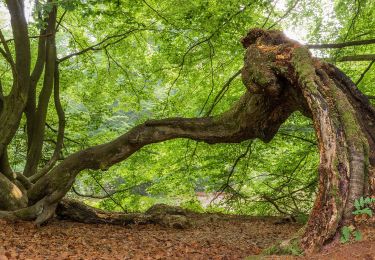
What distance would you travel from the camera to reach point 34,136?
271 inches

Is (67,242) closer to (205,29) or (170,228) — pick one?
(170,228)

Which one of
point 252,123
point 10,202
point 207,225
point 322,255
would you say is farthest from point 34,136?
point 322,255

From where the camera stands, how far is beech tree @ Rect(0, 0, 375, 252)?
109 inches

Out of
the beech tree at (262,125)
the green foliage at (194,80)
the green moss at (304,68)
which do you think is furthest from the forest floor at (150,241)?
the green foliage at (194,80)

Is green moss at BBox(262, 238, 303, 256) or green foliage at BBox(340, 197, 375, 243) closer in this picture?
green foliage at BBox(340, 197, 375, 243)

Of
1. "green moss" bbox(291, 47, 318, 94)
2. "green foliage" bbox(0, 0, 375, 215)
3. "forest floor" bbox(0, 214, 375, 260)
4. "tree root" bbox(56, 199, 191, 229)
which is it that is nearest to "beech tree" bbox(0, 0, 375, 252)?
"green moss" bbox(291, 47, 318, 94)

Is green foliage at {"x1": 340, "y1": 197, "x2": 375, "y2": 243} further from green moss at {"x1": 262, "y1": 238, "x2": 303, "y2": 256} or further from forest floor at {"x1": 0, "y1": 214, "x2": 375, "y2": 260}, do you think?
green moss at {"x1": 262, "y1": 238, "x2": 303, "y2": 256}

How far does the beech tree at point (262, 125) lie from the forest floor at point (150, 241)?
0.31 m

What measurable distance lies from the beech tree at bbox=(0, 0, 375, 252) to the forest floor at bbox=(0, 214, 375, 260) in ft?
1.03

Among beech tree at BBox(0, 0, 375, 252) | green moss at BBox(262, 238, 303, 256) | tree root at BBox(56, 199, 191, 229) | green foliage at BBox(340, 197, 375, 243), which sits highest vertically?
beech tree at BBox(0, 0, 375, 252)

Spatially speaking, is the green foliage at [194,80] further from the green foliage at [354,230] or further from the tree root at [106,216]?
the green foliage at [354,230]

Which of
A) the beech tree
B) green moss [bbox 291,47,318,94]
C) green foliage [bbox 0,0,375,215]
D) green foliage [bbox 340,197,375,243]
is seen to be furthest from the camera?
green foliage [bbox 0,0,375,215]

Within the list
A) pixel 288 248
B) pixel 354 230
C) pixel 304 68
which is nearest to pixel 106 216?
pixel 288 248

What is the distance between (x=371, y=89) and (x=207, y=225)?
171 inches
